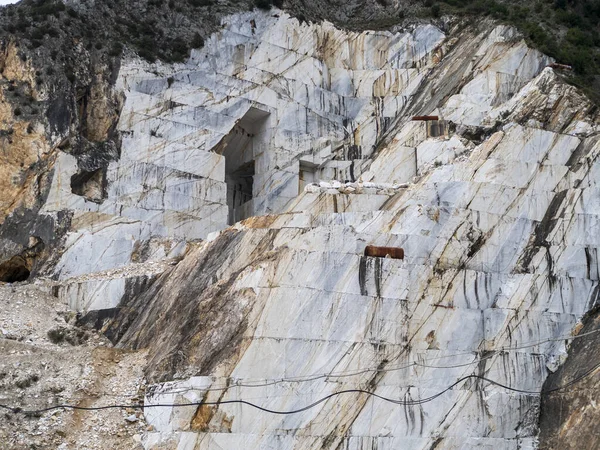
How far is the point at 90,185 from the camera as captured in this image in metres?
31.1

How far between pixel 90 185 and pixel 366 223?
10014 millimetres

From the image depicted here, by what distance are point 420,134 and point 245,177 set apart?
26.3ft

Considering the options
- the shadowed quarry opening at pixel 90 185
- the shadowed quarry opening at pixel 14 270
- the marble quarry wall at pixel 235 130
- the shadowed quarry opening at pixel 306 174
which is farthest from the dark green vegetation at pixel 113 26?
the shadowed quarry opening at pixel 14 270

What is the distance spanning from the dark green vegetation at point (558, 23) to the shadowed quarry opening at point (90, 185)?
16043 millimetres

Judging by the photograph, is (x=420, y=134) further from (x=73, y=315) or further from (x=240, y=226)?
(x=73, y=315)

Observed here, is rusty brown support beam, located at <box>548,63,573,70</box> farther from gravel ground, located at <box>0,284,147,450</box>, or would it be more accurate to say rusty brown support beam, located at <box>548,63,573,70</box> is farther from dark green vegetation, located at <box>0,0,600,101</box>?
gravel ground, located at <box>0,284,147,450</box>

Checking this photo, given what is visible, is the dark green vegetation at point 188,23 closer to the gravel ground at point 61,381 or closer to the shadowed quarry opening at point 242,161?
the shadowed quarry opening at point 242,161

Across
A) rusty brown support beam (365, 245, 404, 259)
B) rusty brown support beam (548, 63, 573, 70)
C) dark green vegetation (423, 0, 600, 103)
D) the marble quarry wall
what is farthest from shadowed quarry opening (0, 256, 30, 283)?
dark green vegetation (423, 0, 600, 103)

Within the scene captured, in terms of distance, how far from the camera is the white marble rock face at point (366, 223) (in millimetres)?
23906

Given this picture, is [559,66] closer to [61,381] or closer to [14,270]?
[14,270]

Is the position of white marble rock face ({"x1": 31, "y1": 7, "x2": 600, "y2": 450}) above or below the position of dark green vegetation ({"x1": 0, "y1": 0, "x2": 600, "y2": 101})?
below

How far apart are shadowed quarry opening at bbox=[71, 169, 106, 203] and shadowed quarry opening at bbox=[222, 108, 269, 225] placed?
5.24 meters

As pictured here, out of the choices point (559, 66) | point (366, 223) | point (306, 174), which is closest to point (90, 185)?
point (306, 174)

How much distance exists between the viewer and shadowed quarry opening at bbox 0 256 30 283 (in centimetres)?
2998
